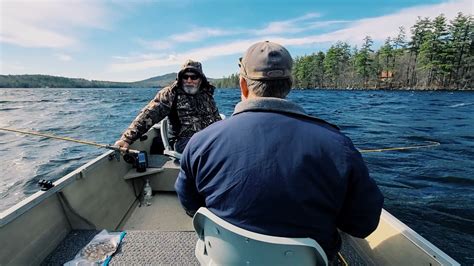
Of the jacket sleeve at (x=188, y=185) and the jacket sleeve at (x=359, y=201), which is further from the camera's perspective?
the jacket sleeve at (x=188, y=185)

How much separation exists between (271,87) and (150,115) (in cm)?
275

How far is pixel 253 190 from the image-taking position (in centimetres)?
112

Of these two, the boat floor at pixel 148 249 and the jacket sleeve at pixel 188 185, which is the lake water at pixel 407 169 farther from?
the jacket sleeve at pixel 188 185

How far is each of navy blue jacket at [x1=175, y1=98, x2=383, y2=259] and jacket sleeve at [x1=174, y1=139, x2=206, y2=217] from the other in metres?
0.11

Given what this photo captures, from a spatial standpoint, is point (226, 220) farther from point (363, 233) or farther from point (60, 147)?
point (60, 147)

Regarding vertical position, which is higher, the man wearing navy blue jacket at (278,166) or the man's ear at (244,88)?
the man's ear at (244,88)

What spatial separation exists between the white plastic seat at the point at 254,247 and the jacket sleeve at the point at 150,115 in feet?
8.56

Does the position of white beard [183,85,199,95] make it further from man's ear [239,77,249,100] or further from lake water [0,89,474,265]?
lake water [0,89,474,265]

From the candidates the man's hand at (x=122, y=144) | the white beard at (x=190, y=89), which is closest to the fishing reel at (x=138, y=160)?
the man's hand at (x=122, y=144)

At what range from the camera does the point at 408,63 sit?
6081 centimetres

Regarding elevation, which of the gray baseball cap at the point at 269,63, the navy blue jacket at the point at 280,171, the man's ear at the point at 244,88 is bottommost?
the navy blue jacket at the point at 280,171

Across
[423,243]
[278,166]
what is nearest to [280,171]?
[278,166]

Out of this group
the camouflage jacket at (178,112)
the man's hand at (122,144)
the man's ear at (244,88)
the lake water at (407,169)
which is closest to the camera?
the man's ear at (244,88)

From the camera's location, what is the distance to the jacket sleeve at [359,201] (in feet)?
3.83
